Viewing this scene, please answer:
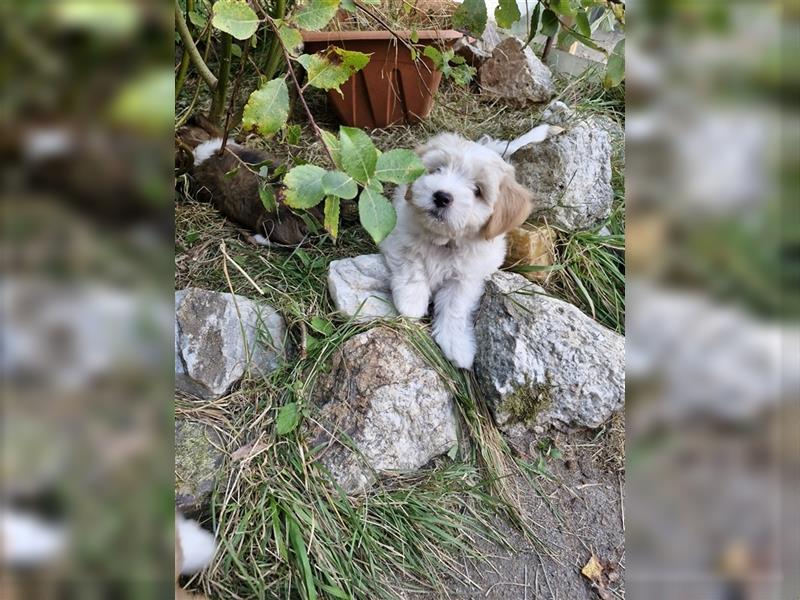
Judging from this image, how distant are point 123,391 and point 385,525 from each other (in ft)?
5.82

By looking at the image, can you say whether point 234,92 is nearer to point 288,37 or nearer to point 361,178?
point 288,37

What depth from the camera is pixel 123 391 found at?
56cm

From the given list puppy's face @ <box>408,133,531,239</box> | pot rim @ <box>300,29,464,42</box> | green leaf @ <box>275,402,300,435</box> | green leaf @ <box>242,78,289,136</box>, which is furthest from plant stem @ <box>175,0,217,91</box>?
green leaf @ <box>275,402,300,435</box>

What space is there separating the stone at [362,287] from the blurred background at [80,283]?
2.12m

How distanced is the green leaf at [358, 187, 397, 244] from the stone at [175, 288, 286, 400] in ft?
3.45

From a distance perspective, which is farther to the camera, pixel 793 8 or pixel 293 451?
pixel 293 451

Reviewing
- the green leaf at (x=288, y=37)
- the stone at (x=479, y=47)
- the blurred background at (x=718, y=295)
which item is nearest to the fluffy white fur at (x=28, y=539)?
the blurred background at (x=718, y=295)

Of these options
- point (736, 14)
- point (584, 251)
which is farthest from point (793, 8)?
point (584, 251)

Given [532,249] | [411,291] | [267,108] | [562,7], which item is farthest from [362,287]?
[562,7]

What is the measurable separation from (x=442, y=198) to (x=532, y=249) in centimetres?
79

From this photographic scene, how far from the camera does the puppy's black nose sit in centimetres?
266

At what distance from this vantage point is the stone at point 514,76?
453 cm

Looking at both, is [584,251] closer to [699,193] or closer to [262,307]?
[262,307]

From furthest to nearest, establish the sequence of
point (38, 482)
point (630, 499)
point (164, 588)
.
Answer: point (630, 499) < point (164, 588) < point (38, 482)
